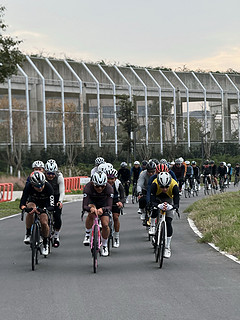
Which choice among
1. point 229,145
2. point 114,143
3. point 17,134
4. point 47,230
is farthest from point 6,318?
point 229,145

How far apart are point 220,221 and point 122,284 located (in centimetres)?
789

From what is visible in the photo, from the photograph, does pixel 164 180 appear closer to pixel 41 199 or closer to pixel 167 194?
pixel 167 194

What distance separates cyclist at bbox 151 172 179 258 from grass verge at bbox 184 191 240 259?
1266 millimetres

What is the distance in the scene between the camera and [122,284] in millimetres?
9094

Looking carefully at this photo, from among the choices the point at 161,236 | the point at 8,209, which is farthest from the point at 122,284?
the point at 8,209

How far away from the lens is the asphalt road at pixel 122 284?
7277 millimetres

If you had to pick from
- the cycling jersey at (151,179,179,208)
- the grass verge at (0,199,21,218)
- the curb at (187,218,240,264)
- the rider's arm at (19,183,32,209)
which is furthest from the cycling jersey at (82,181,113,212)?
the grass verge at (0,199,21,218)

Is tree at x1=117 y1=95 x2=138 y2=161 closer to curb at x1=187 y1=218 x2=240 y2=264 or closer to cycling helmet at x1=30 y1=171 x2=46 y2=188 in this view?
curb at x1=187 y1=218 x2=240 y2=264

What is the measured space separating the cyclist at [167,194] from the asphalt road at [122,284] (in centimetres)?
53

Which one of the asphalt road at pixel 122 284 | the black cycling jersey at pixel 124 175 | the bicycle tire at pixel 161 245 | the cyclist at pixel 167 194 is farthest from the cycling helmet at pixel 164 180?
the black cycling jersey at pixel 124 175

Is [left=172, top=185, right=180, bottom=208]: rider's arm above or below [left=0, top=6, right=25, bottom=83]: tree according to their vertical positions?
below

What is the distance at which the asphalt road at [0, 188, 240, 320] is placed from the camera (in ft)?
23.9

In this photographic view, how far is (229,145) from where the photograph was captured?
64125 mm

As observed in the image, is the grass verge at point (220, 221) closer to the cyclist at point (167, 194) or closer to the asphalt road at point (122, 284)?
the asphalt road at point (122, 284)
